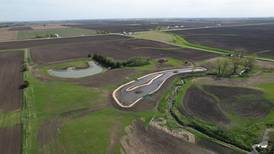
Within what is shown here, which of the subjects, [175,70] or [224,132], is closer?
[224,132]

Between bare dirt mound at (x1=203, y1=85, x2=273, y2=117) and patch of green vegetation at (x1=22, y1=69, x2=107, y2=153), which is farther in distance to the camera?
bare dirt mound at (x1=203, y1=85, x2=273, y2=117)

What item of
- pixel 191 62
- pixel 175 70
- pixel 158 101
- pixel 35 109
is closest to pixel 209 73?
pixel 175 70

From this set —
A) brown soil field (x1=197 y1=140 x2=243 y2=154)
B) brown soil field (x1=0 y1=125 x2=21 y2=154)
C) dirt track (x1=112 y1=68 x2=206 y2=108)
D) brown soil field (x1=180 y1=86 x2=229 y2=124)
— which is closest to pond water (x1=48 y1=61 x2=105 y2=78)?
dirt track (x1=112 y1=68 x2=206 y2=108)

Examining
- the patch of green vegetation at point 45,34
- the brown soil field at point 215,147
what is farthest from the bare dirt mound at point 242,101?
the patch of green vegetation at point 45,34

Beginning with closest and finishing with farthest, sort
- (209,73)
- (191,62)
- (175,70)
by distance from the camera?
(209,73) < (175,70) < (191,62)

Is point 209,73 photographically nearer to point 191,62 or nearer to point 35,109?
point 191,62

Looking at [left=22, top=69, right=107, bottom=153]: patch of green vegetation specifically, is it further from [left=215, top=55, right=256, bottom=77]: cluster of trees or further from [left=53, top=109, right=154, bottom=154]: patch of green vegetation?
[left=215, top=55, right=256, bottom=77]: cluster of trees

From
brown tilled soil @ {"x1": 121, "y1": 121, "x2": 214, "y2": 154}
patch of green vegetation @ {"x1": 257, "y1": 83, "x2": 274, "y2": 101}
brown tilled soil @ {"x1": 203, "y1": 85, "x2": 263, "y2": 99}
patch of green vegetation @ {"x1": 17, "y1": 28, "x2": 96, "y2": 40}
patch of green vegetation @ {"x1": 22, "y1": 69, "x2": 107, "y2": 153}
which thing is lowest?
brown tilled soil @ {"x1": 121, "y1": 121, "x2": 214, "y2": 154}
